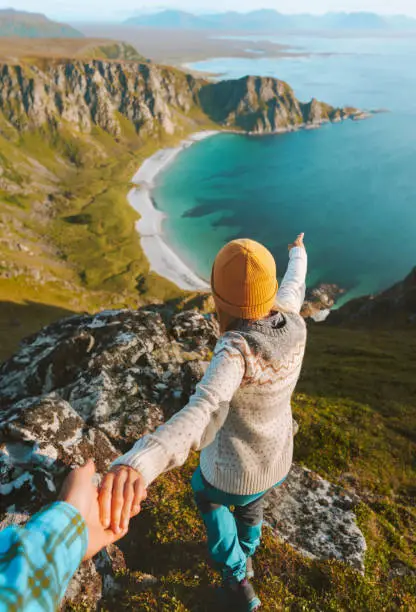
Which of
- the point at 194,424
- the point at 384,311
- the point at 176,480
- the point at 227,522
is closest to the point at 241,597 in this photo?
the point at 227,522

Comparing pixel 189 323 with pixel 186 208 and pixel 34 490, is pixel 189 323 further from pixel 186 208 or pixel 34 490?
pixel 186 208

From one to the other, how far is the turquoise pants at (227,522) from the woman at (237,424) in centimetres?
1

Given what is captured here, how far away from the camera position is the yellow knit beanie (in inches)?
151

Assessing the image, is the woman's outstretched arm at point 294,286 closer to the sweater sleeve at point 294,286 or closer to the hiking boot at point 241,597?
the sweater sleeve at point 294,286

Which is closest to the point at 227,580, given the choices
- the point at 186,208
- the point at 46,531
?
the point at 46,531

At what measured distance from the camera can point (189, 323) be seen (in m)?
16.6

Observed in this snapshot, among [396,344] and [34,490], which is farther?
[396,344]

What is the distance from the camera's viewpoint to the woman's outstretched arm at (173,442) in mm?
2791

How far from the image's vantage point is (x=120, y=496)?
2.78 m

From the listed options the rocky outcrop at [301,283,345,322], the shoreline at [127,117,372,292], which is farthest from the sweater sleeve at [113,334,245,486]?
the shoreline at [127,117,372,292]

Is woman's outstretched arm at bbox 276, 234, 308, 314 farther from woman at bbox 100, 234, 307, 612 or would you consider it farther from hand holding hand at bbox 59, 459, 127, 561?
hand holding hand at bbox 59, 459, 127, 561

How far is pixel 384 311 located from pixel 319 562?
4143 centimetres

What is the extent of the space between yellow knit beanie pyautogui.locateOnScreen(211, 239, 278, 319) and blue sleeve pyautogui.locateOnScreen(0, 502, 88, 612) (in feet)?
7.63

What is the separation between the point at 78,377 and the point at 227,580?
7.37 m
